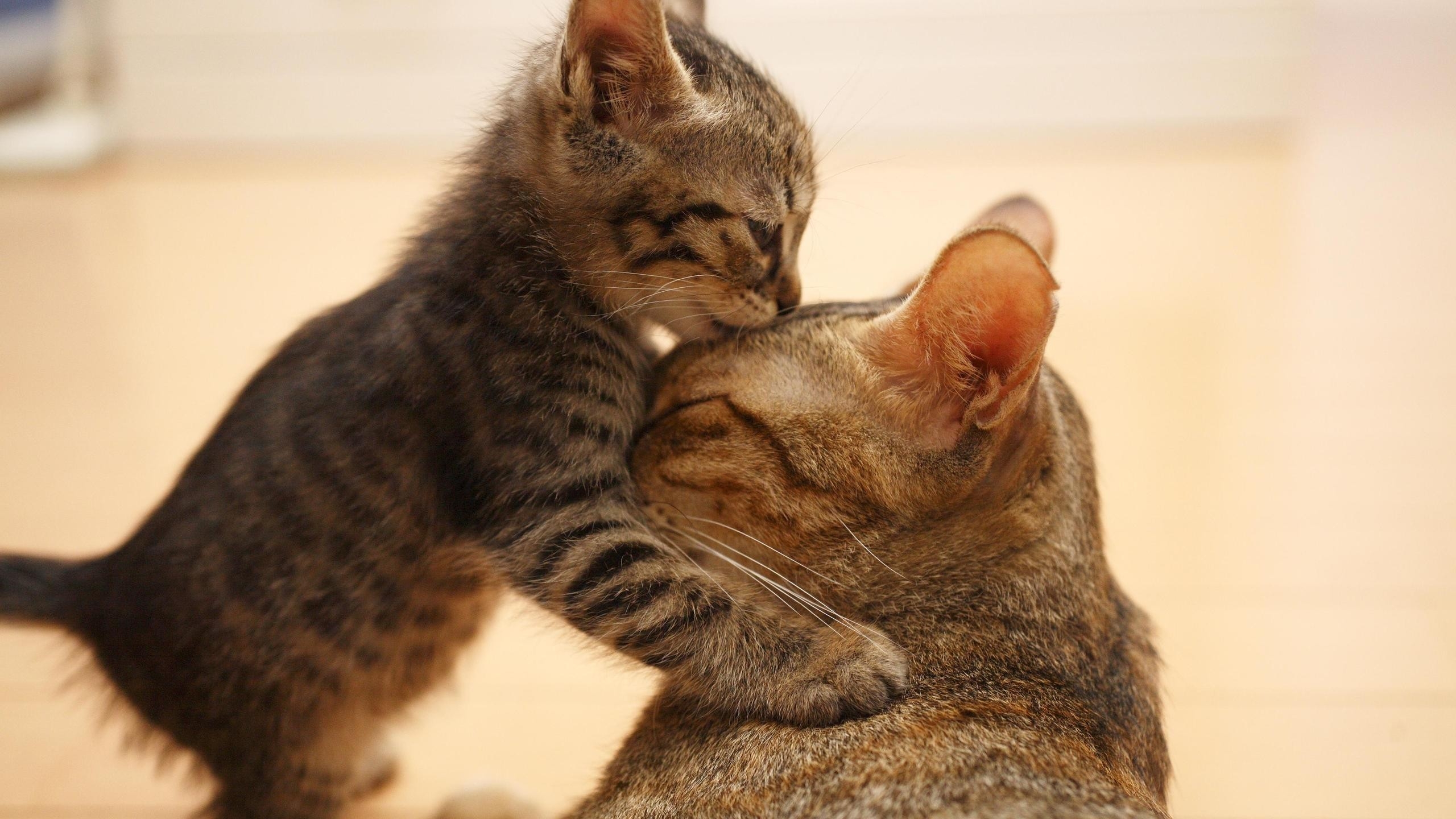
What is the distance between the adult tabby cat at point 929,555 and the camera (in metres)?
1.51

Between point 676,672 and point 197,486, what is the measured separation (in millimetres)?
964

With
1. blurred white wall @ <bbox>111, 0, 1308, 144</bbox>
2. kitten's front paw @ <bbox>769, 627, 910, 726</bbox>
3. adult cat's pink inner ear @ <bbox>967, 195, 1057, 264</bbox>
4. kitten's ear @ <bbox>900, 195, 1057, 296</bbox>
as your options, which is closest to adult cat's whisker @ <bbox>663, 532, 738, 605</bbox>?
kitten's front paw @ <bbox>769, 627, 910, 726</bbox>

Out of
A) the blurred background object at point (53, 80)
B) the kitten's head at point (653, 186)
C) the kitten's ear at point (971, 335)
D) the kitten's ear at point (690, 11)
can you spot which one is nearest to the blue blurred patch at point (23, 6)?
the blurred background object at point (53, 80)

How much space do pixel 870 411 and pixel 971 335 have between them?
207 millimetres

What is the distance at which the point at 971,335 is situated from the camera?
158 centimetres

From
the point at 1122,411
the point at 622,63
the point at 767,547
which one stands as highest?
the point at 622,63

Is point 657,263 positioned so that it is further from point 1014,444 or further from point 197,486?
point 197,486

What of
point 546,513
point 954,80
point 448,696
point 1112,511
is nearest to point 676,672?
point 546,513

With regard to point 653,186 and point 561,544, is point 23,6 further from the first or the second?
point 561,544

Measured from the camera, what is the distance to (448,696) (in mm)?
2537

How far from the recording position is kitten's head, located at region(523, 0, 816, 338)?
2.07m

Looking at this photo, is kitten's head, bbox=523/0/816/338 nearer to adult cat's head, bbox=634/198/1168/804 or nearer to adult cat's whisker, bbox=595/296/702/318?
adult cat's whisker, bbox=595/296/702/318

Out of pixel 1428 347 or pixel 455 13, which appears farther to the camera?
pixel 455 13

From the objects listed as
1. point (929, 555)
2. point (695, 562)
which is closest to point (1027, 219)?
point (929, 555)
